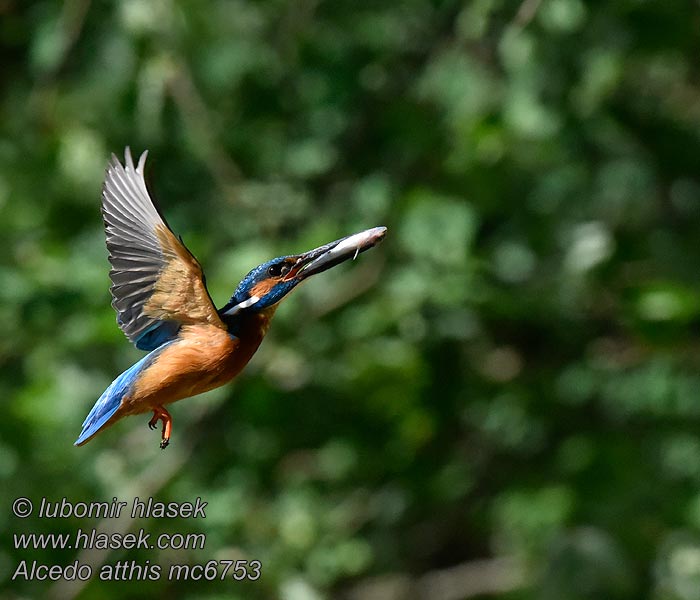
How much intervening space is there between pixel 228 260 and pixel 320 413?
800 mm

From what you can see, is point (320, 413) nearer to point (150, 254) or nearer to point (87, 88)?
point (87, 88)

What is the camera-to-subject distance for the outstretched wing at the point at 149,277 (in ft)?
2.40

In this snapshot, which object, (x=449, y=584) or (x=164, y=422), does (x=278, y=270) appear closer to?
(x=164, y=422)

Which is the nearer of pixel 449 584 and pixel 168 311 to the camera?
pixel 168 311

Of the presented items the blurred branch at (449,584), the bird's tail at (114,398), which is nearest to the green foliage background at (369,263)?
the blurred branch at (449,584)

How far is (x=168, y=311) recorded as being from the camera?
2.47ft

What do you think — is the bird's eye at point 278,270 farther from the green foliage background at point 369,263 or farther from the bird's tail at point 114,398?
the green foliage background at point 369,263

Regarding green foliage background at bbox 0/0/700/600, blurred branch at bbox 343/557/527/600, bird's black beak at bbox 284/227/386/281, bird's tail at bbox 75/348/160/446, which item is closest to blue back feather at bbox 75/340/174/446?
bird's tail at bbox 75/348/160/446

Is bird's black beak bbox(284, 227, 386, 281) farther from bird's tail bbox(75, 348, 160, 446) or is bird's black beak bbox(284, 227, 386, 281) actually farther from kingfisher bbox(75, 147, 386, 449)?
bird's tail bbox(75, 348, 160, 446)

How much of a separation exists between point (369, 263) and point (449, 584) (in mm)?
1952

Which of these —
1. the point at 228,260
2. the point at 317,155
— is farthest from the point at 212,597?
the point at 317,155

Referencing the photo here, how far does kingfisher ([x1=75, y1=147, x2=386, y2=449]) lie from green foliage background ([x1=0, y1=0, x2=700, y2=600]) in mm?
1976

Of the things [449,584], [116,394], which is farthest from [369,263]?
[116,394]

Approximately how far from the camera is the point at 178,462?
10.9ft
